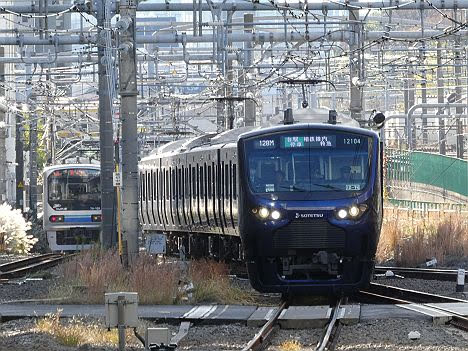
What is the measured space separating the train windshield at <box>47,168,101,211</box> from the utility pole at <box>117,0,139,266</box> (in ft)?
51.6

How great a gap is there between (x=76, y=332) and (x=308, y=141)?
20.4ft

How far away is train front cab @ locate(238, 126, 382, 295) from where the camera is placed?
18.5 meters

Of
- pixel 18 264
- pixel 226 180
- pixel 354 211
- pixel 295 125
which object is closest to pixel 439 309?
pixel 354 211

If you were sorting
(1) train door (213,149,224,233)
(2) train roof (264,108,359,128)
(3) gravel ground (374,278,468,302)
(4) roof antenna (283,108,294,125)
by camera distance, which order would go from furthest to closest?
(1) train door (213,149,224,233) < (2) train roof (264,108,359,128) < (3) gravel ground (374,278,468,302) < (4) roof antenna (283,108,294,125)

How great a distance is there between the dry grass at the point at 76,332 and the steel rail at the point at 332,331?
7.16 feet

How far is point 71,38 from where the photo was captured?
30453mm

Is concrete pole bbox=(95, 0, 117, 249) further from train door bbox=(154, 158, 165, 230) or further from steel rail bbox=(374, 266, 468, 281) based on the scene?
steel rail bbox=(374, 266, 468, 281)

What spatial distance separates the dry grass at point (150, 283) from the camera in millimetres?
19297

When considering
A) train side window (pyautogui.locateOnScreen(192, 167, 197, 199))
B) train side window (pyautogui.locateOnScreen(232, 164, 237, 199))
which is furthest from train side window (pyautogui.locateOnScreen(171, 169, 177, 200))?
train side window (pyautogui.locateOnScreen(232, 164, 237, 199))

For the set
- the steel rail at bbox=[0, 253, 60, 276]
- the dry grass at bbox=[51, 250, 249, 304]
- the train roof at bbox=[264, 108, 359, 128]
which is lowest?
the steel rail at bbox=[0, 253, 60, 276]

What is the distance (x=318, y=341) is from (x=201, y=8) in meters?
14.0

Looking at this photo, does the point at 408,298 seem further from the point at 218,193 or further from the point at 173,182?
the point at 173,182

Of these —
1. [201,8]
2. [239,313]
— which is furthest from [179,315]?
[201,8]

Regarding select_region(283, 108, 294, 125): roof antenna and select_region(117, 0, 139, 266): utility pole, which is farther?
select_region(117, 0, 139, 266): utility pole
